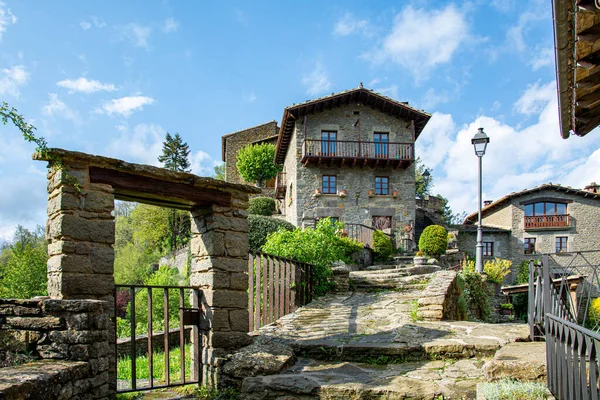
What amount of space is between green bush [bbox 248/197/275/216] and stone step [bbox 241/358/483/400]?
2044cm

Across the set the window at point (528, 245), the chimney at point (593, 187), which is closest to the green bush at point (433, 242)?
the window at point (528, 245)

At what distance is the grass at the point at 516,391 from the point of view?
3.26 metres

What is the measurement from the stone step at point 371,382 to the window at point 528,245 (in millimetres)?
25047

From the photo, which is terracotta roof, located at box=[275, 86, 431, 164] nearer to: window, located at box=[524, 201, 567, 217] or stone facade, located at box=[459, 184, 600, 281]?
stone facade, located at box=[459, 184, 600, 281]

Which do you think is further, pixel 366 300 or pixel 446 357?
pixel 366 300

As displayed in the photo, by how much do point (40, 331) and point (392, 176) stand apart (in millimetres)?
19618

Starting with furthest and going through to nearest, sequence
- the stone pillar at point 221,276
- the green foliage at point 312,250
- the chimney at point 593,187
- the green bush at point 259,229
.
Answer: the chimney at point 593,187 < the green bush at point 259,229 < the green foliage at point 312,250 < the stone pillar at point 221,276

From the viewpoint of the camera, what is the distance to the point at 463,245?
91.9 ft

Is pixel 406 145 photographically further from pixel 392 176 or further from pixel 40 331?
pixel 40 331

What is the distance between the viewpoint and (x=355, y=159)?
21.4 meters

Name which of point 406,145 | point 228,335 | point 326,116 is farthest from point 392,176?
point 228,335

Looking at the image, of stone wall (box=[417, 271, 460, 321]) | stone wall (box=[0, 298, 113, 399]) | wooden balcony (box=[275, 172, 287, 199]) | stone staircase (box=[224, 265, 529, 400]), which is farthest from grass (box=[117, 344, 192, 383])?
wooden balcony (box=[275, 172, 287, 199])

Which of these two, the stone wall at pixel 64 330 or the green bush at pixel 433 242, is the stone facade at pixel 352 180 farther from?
the stone wall at pixel 64 330

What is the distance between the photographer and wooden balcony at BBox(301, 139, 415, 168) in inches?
840
